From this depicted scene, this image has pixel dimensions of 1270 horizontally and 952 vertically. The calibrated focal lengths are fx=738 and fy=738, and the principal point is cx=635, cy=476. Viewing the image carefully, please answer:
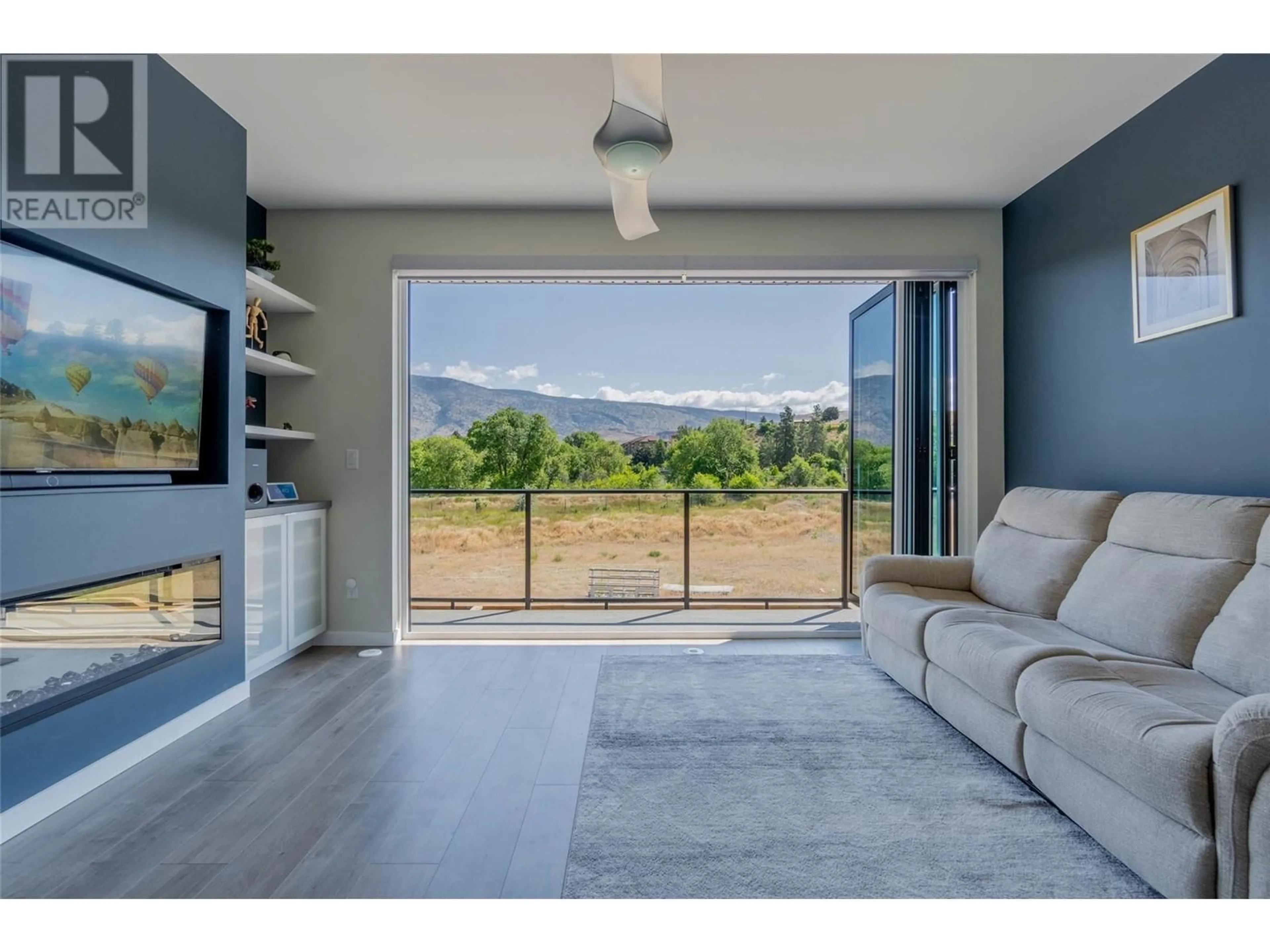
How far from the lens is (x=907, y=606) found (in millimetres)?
3301

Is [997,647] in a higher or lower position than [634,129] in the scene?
lower

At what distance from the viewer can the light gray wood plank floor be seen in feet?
6.01

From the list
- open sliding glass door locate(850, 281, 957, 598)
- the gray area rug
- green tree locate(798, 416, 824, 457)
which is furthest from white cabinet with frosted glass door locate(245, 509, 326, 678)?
green tree locate(798, 416, 824, 457)

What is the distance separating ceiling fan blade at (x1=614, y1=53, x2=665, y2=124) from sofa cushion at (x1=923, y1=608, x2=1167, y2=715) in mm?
2045

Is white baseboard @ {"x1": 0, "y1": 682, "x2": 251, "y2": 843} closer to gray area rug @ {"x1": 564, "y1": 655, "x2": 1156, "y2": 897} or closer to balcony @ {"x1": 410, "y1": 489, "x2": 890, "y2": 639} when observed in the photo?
gray area rug @ {"x1": 564, "y1": 655, "x2": 1156, "y2": 897}

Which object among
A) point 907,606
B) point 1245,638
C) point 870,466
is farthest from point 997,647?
point 870,466

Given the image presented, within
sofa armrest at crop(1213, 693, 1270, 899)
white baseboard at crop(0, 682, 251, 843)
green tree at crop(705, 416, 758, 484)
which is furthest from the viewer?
green tree at crop(705, 416, 758, 484)

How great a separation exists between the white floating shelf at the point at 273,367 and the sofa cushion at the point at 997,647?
3.50 meters

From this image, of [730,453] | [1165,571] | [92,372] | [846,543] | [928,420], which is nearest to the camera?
[92,372]

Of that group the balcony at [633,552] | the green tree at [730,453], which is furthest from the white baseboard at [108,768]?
the green tree at [730,453]

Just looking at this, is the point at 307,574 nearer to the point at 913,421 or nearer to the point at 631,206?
A: the point at 631,206

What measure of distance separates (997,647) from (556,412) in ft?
16.3
